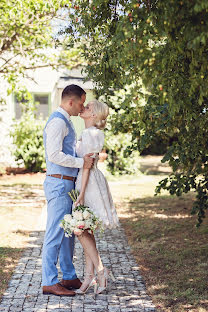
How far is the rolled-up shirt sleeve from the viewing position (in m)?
4.70

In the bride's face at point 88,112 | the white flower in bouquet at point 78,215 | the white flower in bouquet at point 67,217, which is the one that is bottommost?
the white flower in bouquet at point 67,217

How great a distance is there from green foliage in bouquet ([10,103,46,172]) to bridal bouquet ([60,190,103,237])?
1141 centimetres

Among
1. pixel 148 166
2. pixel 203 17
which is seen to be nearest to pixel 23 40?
pixel 203 17

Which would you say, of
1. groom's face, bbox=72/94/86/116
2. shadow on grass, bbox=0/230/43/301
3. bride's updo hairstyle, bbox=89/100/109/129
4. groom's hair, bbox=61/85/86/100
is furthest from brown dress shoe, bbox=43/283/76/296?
groom's hair, bbox=61/85/86/100

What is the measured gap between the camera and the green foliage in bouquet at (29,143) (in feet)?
52.7

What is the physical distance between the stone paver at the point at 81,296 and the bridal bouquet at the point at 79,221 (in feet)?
2.22

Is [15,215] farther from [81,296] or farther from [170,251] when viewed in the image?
[81,296]

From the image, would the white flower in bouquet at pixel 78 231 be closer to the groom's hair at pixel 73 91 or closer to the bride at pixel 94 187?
the bride at pixel 94 187

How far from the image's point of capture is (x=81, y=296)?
4953 mm

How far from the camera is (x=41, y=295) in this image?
495 centimetres

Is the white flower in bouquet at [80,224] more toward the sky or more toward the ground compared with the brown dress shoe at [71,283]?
more toward the sky

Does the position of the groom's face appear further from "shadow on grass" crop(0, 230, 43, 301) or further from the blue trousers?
"shadow on grass" crop(0, 230, 43, 301)

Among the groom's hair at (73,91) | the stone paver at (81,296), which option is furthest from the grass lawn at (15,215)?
the groom's hair at (73,91)

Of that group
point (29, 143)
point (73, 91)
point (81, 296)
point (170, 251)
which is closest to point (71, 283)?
point (81, 296)
